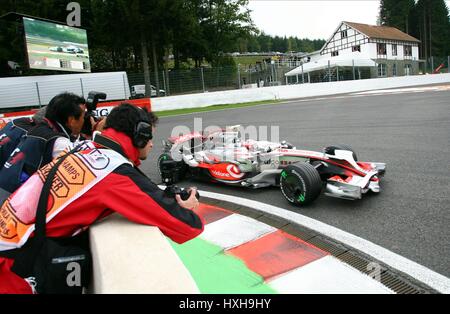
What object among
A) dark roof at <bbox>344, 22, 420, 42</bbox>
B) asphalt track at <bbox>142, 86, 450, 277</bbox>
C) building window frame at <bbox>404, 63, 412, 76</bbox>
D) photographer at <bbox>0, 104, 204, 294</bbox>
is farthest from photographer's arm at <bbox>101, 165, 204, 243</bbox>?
building window frame at <bbox>404, 63, 412, 76</bbox>

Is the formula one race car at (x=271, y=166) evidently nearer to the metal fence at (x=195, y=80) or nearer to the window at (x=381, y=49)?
the metal fence at (x=195, y=80)

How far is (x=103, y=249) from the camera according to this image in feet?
5.16

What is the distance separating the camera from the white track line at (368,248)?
2.55 m

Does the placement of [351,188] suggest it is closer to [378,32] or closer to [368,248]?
[368,248]

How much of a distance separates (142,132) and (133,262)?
77cm

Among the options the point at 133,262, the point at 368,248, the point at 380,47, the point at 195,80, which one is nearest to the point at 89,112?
the point at 133,262

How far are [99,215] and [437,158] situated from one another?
545 centimetres

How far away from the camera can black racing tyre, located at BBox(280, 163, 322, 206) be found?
13.3 feet

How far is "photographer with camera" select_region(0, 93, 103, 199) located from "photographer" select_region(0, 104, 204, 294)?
629 millimetres

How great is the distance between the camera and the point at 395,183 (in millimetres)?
4684

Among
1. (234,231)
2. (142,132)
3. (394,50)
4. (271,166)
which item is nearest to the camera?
(142,132)

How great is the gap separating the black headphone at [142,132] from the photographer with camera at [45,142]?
515 mm

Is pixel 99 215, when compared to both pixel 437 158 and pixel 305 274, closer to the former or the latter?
pixel 305 274

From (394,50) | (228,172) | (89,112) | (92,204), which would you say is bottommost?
(228,172)
